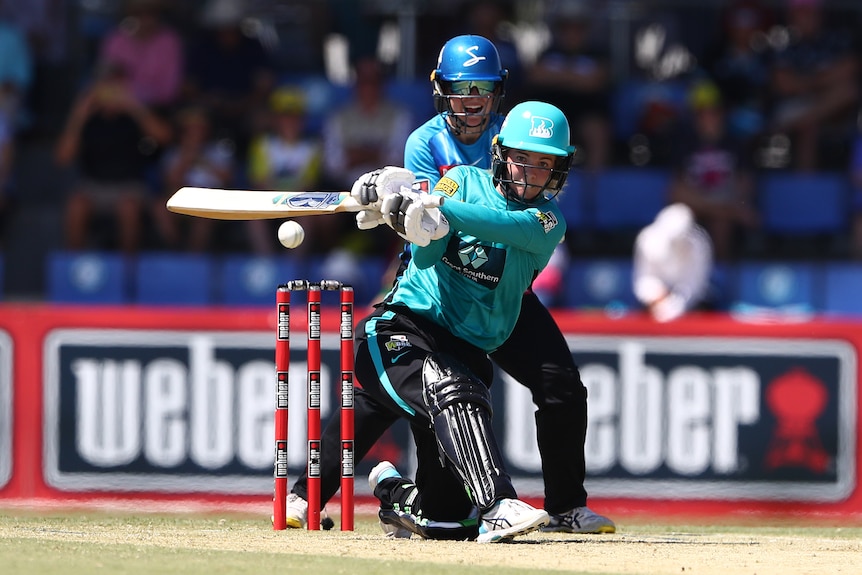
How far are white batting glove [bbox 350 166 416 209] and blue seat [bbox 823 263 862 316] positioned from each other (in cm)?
660

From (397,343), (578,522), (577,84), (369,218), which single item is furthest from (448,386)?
(577,84)

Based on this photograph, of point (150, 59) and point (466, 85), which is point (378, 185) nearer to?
point (466, 85)

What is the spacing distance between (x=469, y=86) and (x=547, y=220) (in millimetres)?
942

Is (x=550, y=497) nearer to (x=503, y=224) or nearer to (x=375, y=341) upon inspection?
(x=375, y=341)

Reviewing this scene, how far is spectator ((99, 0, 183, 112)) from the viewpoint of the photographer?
12586mm

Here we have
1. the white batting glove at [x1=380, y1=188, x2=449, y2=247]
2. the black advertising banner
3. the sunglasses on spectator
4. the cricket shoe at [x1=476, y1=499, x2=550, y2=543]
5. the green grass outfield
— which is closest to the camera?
the green grass outfield

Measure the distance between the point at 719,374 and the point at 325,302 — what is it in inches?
117

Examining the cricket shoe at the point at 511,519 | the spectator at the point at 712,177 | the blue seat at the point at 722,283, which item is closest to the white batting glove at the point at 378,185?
the cricket shoe at the point at 511,519

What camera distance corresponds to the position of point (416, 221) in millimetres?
5559

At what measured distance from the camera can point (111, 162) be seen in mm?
11836

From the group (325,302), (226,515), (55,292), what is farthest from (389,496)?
(55,292)

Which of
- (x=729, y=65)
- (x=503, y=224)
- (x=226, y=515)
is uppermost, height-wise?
(x=729, y=65)

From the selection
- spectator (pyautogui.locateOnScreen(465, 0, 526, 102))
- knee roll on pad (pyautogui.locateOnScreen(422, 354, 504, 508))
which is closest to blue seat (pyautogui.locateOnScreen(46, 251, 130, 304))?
spectator (pyautogui.locateOnScreen(465, 0, 526, 102))

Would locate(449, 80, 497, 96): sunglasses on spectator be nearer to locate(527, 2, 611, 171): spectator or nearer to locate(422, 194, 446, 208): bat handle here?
locate(422, 194, 446, 208): bat handle
